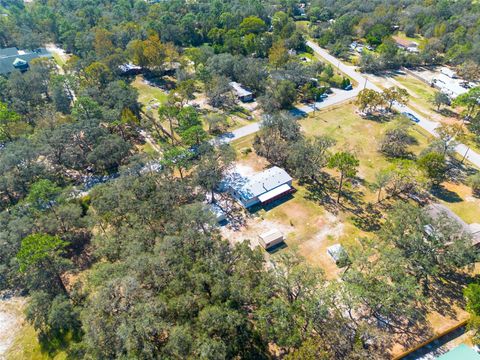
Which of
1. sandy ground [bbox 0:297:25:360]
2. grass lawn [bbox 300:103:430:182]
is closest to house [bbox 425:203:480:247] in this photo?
grass lawn [bbox 300:103:430:182]

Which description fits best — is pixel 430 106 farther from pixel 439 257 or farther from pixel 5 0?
pixel 5 0

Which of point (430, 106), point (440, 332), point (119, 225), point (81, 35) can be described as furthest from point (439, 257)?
point (81, 35)

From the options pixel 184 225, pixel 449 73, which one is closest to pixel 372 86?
pixel 449 73

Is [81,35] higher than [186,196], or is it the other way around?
[81,35]

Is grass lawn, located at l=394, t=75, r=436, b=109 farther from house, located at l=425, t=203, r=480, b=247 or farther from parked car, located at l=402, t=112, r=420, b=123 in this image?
house, located at l=425, t=203, r=480, b=247

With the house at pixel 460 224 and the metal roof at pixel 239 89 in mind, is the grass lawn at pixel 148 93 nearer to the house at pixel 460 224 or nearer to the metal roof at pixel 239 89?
the metal roof at pixel 239 89

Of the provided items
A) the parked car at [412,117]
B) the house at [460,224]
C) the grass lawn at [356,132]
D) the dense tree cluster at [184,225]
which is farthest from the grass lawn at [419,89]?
the house at [460,224]
